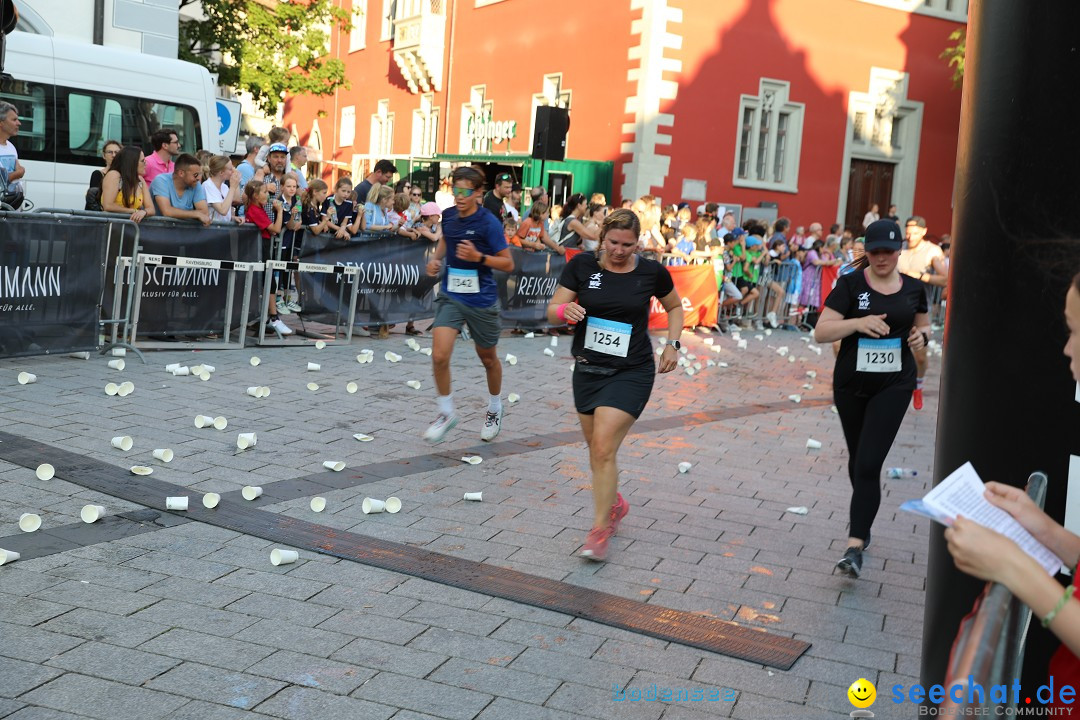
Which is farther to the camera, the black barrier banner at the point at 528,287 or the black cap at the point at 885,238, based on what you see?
the black barrier banner at the point at 528,287

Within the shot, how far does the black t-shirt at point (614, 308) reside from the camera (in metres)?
5.96

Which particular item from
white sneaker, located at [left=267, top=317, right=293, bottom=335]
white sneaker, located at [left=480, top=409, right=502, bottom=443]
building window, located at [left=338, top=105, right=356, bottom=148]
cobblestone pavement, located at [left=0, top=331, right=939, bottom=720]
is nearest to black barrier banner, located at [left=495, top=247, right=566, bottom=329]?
white sneaker, located at [left=267, top=317, right=293, bottom=335]

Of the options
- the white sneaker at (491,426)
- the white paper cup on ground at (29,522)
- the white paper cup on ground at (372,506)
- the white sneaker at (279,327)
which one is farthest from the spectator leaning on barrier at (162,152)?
the white paper cup on ground at (29,522)

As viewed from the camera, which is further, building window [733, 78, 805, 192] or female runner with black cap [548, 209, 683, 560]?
building window [733, 78, 805, 192]

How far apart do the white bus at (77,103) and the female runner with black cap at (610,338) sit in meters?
10.0

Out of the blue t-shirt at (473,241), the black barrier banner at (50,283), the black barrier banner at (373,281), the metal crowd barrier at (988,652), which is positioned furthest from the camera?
the black barrier banner at (373,281)

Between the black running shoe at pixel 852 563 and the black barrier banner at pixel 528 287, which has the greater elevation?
the black barrier banner at pixel 528 287

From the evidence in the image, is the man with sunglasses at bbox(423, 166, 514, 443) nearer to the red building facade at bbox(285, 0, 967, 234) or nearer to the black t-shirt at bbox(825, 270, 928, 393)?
the black t-shirt at bbox(825, 270, 928, 393)

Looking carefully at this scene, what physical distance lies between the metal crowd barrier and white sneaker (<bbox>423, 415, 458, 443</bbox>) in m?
6.25

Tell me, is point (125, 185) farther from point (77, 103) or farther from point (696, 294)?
point (696, 294)

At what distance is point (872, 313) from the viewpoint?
19.7 feet

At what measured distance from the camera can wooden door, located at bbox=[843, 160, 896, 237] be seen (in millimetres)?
29969

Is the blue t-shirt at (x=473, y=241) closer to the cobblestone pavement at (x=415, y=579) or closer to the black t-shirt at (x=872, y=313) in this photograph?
the cobblestone pavement at (x=415, y=579)

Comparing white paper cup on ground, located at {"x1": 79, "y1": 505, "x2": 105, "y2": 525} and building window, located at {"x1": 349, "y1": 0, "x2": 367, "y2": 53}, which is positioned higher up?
building window, located at {"x1": 349, "y1": 0, "x2": 367, "y2": 53}
